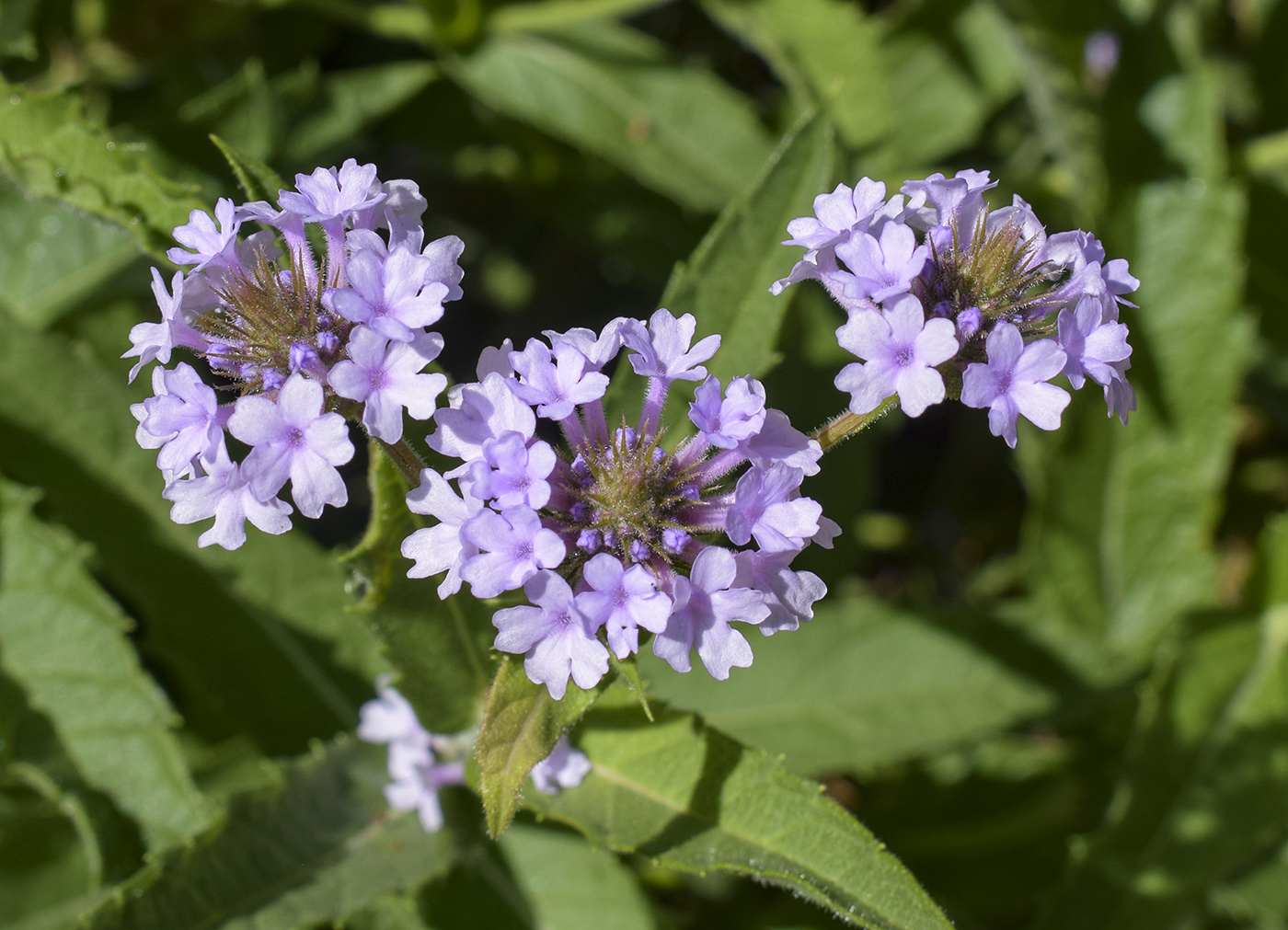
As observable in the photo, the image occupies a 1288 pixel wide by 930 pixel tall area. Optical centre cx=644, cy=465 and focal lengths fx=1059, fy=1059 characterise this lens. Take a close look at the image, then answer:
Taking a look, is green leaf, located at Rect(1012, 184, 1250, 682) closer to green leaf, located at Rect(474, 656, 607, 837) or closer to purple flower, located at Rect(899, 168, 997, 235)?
purple flower, located at Rect(899, 168, 997, 235)

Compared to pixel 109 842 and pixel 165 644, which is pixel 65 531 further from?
pixel 109 842

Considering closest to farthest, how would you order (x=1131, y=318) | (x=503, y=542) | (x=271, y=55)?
(x=503, y=542) < (x=1131, y=318) < (x=271, y=55)

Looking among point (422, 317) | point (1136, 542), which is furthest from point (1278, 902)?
point (422, 317)

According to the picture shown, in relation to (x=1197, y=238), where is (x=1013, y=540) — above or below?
below

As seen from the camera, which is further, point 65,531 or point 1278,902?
point 1278,902

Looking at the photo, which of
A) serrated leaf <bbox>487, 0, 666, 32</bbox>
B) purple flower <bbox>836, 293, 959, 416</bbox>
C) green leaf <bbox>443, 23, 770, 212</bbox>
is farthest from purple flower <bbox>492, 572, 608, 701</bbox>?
serrated leaf <bbox>487, 0, 666, 32</bbox>

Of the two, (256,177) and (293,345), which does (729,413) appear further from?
(256,177)
